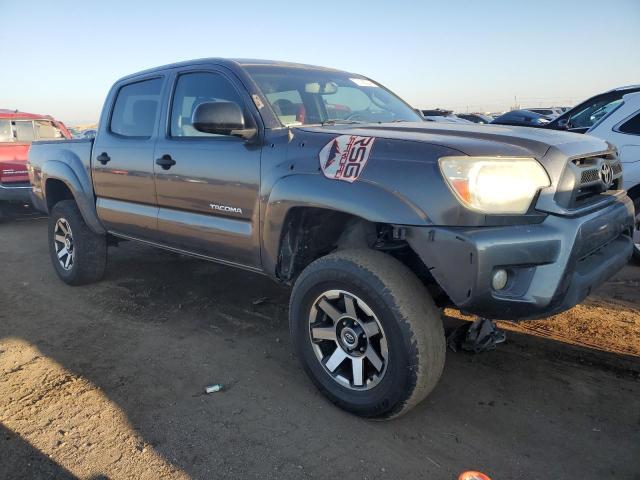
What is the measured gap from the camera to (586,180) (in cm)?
258

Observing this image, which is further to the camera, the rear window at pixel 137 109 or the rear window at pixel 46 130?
the rear window at pixel 46 130

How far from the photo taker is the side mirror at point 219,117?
9.58 feet

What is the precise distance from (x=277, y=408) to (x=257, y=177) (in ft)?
4.35

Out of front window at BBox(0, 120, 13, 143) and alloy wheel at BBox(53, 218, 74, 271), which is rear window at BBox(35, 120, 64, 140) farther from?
alloy wheel at BBox(53, 218, 74, 271)

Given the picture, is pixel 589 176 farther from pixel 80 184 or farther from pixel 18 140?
pixel 18 140

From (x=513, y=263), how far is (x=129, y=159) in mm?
3055

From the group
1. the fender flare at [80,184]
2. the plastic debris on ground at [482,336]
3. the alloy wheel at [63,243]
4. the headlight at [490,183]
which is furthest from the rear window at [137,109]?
the plastic debris on ground at [482,336]

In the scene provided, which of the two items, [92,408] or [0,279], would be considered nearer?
[92,408]

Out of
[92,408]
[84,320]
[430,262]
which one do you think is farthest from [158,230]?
[430,262]

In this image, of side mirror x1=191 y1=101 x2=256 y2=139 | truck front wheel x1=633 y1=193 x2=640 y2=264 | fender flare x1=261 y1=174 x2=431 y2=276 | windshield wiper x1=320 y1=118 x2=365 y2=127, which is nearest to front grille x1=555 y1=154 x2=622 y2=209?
fender flare x1=261 y1=174 x2=431 y2=276

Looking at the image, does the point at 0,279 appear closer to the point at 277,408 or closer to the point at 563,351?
the point at 277,408

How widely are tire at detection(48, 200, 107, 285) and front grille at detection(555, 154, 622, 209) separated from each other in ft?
13.6

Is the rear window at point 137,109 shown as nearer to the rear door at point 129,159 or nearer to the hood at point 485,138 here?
the rear door at point 129,159

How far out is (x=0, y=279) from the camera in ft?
17.9
